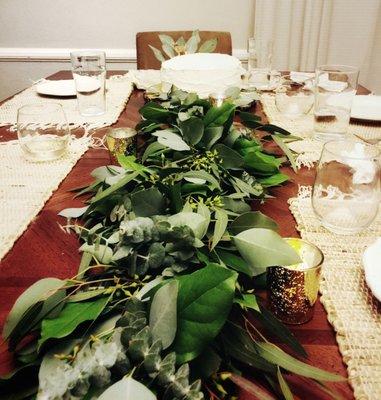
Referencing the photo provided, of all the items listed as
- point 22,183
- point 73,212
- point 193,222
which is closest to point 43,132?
point 22,183

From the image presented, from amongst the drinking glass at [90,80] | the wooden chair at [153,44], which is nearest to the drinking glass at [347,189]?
the drinking glass at [90,80]

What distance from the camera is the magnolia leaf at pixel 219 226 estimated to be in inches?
17.3

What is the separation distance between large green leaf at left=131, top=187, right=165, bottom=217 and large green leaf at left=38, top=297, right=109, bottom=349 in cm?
12

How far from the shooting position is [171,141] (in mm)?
667

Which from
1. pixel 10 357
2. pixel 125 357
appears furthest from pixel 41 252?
pixel 125 357

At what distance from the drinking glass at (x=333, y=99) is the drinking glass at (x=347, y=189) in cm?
28

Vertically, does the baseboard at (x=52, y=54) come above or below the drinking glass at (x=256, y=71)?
below

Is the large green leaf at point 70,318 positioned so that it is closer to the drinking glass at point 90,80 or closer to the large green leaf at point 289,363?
the large green leaf at point 289,363

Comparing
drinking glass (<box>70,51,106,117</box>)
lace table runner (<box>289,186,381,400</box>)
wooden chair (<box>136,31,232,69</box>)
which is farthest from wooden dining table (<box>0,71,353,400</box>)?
wooden chair (<box>136,31,232,69</box>)

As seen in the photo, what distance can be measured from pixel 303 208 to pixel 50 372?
44 centimetres

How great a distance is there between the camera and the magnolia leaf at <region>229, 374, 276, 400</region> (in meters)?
0.31

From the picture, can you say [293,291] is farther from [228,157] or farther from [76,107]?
[76,107]

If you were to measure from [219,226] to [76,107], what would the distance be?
0.81m

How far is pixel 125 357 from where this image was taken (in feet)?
0.96
